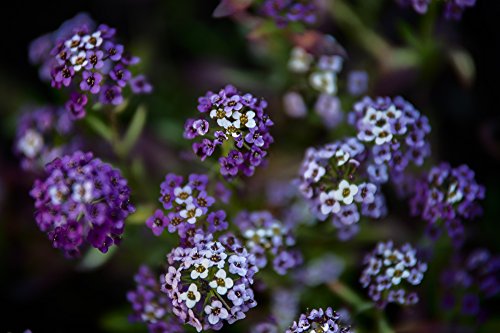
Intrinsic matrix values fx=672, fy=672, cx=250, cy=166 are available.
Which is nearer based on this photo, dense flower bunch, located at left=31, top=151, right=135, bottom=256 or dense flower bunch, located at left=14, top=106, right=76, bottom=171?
dense flower bunch, located at left=31, top=151, right=135, bottom=256

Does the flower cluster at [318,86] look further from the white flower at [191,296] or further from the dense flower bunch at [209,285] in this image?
the white flower at [191,296]

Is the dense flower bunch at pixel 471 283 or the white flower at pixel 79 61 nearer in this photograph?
the white flower at pixel 79 61

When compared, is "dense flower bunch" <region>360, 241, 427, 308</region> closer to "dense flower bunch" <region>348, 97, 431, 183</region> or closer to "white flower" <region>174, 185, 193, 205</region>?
"dense flower bunch" <region>348, 97, 431, 183</region>

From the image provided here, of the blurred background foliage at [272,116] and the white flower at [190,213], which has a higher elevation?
the white flower at [190,213]

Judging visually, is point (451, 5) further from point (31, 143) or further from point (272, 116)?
point (31, 143)

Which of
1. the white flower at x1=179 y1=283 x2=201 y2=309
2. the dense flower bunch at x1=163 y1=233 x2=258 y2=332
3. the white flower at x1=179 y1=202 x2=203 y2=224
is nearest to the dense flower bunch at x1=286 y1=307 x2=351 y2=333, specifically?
the dense flower bunch at x1=163 y1=233 x2=258 y2=332

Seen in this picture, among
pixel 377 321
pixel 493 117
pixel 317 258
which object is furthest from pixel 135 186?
pixel 493 117

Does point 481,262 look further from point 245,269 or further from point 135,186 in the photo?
point 135,186

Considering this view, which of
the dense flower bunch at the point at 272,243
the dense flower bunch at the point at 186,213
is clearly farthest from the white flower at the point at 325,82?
Answer: the dense flower bunch at the point at 186,213
